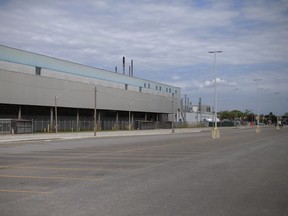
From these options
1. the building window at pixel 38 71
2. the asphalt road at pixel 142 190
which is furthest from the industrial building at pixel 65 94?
the asphalt road at pixel 142 190

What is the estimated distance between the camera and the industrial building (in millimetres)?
65188

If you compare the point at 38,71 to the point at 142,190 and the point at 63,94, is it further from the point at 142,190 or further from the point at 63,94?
the point at 142,190

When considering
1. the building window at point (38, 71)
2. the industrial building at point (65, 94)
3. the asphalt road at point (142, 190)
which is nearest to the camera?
the asphalt road at point (142, 190)

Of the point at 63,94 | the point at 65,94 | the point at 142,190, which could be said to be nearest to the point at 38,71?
the point at 63,94

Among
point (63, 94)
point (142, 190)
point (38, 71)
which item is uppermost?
point (38, 71)

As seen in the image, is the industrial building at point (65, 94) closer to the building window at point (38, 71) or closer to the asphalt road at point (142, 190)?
the building window at point (38, 71)

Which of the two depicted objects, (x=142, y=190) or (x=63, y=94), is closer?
(x=142, y=190)

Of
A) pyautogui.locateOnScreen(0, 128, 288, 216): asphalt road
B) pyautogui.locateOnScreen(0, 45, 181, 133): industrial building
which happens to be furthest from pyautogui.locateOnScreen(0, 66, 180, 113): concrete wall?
pyautogui.locateOnScreen(0, 128, 288, 216): asphalt road

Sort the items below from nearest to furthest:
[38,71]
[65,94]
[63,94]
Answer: [38,71]
[63,94]
[65,94]

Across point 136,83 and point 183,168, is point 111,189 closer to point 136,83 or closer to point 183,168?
point 183,168

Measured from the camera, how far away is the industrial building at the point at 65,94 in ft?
214

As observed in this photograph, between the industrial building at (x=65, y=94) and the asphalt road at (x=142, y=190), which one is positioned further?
the industrial building at (x=65, y=94)

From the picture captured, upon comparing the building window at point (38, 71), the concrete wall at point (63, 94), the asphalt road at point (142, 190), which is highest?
the building window at point (38, 71)

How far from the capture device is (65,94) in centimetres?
7519
